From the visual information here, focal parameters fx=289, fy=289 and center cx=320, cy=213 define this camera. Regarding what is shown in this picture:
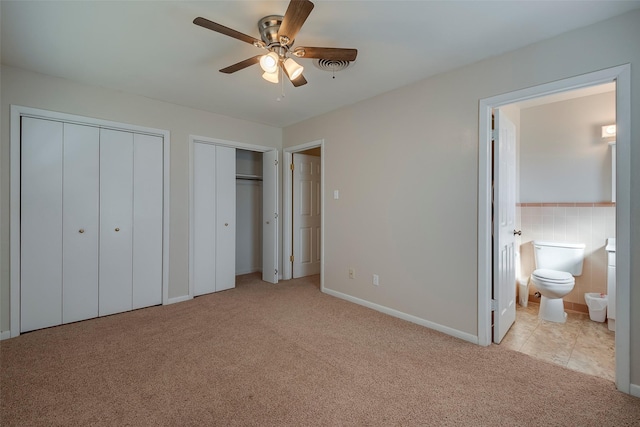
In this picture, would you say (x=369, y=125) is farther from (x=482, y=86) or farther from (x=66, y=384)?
(x=66, y=384)

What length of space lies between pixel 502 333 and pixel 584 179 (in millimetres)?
2048

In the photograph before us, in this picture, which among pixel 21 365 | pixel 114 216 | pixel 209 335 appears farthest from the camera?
pixel 114 216

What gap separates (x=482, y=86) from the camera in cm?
242

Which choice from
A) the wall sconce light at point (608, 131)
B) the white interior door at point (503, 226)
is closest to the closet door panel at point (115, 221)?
the white interior door at point (503, 226)

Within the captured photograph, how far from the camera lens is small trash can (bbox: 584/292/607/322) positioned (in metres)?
2.87

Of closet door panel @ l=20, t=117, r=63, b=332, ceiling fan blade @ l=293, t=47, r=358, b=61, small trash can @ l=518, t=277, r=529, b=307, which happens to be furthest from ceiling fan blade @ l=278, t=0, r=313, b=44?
small trash can @ l=518, t=277, r=529, b=307

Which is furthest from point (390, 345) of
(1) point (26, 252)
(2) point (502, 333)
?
(1) point (26, 252)

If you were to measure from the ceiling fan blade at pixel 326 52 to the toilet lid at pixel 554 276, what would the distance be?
2877mm

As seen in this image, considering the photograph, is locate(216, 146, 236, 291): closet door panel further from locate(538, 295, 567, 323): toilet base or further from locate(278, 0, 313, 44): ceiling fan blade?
locate(538, 295, 567, 323): toilet base

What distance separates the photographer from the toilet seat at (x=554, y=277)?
2.87 m

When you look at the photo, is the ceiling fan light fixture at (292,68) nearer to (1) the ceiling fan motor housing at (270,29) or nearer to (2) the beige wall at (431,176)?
(1) the ceiling fan motor housing at (270,29)

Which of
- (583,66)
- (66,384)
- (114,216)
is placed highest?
(583,66)

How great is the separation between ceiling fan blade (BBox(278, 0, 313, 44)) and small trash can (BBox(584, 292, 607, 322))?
3695 millimetres

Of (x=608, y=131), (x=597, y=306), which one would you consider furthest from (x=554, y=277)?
(x=608, y=131)
